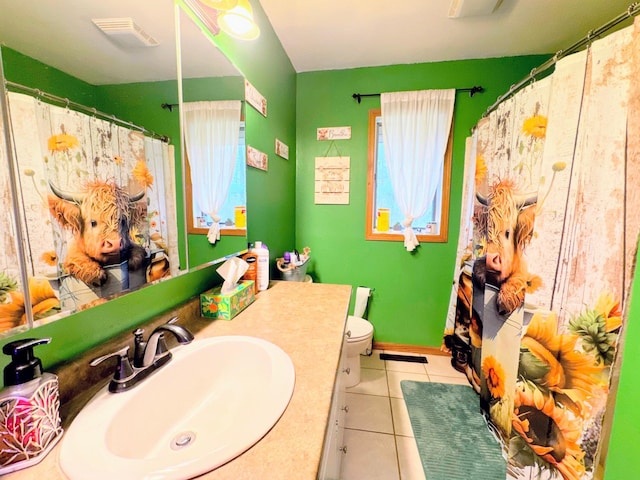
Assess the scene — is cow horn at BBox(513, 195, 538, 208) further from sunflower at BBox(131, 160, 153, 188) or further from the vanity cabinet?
sunflower at BBox(131, 160, 153, 188)

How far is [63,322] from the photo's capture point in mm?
577

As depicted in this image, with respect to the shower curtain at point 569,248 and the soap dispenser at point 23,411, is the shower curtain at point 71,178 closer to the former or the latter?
the soap dispenser at point 23,411

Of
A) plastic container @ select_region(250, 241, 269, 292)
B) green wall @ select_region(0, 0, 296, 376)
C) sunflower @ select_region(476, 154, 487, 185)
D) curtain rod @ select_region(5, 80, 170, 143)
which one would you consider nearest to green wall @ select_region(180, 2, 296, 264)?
green wall @ select_region(0, 0, 296, 376)

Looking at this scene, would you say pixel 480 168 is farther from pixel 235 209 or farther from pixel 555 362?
pixel 235 209

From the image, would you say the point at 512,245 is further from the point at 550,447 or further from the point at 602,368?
the point at 550,447

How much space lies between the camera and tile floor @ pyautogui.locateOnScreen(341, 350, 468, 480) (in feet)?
4.25

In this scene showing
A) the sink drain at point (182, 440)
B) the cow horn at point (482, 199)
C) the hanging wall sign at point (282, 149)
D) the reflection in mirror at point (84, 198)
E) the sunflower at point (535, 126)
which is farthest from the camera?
the hanging wall sign at point (282, 149)

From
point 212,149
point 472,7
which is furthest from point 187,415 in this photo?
point 472,7

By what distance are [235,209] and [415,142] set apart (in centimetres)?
158

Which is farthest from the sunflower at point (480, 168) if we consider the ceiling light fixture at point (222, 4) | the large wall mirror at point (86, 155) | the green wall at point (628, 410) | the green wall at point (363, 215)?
the large wall mirror at point (86, 155)

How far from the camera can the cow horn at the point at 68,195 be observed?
1.78 feet

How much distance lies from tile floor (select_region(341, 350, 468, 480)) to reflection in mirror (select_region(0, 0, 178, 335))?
4.55ft

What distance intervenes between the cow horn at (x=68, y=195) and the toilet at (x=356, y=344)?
1439 mm

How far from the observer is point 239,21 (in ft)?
3.58
